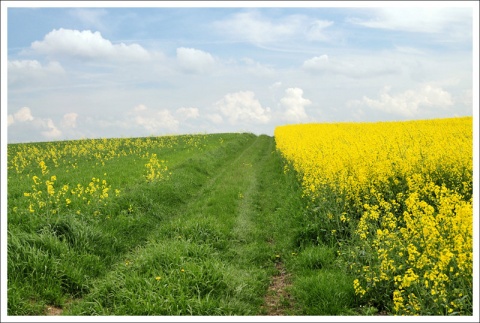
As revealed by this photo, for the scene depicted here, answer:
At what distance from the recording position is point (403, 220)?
25.9 feet

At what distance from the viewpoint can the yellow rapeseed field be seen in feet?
17.2

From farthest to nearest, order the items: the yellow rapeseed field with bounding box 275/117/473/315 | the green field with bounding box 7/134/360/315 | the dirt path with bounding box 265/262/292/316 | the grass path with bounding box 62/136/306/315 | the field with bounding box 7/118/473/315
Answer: the dirt path with bounding box 265/262/292/316 < the green field with bounding box 7/134/360/315 < the grass path with bounding box 62/136/306/315 < the field with bounding box 7/118/473/315 < the yellow rapeseed field with bounding box 275/117/473/315

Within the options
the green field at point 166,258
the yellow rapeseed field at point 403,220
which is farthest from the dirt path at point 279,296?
the yellow rapeseed field at point 403,220

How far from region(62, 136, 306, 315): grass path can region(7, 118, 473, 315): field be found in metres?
0.03

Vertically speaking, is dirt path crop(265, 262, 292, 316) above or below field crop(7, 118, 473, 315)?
below

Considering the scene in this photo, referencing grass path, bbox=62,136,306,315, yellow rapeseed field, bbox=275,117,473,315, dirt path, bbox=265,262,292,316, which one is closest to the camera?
yellow rapeseed field, bbox=275,117,473,315

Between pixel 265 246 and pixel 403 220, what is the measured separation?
2852 mm

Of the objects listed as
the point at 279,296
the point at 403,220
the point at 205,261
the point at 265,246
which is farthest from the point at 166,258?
the point at 403,220

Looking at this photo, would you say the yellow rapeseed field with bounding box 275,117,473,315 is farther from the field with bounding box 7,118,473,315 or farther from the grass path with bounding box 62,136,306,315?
the grass path with bounding box 62,136,306,315

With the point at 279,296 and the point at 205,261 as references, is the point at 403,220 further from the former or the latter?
the point at 205,261

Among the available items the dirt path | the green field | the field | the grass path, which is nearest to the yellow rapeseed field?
the field

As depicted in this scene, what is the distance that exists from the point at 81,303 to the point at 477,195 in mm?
6026

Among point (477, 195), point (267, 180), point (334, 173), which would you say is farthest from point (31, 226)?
point (267, 180)

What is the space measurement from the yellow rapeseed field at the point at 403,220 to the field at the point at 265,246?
32mm
